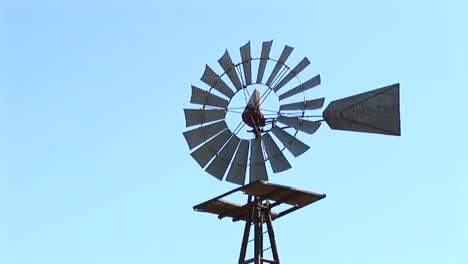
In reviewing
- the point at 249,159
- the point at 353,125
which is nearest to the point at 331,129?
the point at 353,125

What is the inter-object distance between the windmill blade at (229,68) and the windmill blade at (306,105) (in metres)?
0.94

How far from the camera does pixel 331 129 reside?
1780 centimetres

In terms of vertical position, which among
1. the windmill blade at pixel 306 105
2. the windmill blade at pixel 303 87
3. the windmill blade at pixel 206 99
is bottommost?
the windmill blade at pixel 306 105

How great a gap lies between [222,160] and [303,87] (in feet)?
6.37

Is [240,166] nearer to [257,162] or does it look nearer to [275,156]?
[257,162]

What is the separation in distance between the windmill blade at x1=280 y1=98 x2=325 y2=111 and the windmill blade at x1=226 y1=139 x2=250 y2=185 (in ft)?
3.11

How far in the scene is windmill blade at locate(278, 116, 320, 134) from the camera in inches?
699

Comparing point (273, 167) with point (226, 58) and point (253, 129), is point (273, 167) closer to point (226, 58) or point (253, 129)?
point (253, 129)

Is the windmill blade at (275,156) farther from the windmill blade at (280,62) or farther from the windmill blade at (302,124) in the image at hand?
the windmill blade at (280,62)

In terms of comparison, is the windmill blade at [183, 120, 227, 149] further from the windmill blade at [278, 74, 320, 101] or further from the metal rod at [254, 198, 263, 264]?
the metal rod at [254, 198, 263, 264]

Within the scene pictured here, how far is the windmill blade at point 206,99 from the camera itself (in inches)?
726

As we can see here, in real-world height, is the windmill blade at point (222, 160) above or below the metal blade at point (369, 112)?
below

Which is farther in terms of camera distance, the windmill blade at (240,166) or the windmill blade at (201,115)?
the windmill blade at (201,115)

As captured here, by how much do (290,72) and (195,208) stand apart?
2.96 m
